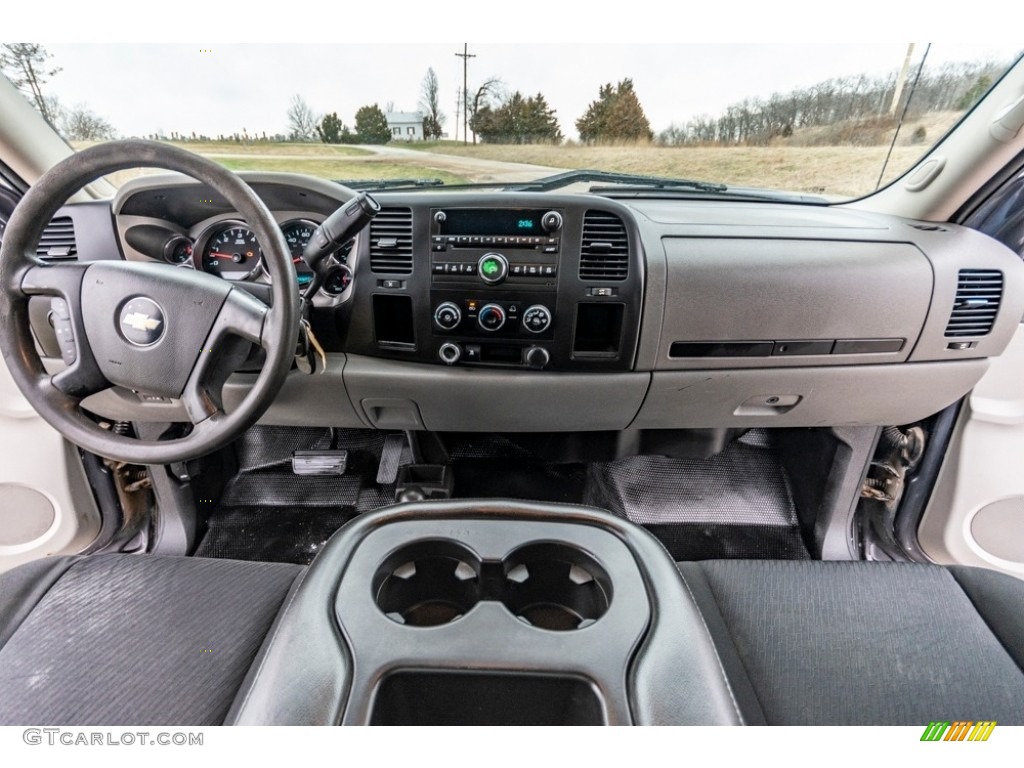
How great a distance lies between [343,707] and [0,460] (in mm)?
1879

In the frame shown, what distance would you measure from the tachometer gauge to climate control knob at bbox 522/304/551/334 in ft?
2.81

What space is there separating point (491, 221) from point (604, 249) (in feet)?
1.09

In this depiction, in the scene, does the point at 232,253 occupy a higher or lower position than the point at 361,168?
lower

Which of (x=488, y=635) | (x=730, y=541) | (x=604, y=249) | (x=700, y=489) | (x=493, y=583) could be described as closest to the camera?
(x=488, y=635)

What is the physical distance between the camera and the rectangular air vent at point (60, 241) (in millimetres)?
1619

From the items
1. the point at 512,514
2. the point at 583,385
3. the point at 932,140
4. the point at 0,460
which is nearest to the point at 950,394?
the point at 932,140

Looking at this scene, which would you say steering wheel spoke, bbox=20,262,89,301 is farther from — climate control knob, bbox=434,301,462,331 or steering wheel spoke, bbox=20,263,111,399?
climate control knob, bbox=434,301,462,331

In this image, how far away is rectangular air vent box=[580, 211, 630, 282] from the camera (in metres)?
1.50

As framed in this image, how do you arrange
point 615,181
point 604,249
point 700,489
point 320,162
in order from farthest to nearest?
point 700,489 → point 615,181 → point 320,162 → point 604,249

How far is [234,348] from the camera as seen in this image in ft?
4.18

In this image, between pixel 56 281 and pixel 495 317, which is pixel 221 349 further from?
pixel 495 317

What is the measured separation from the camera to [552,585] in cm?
109

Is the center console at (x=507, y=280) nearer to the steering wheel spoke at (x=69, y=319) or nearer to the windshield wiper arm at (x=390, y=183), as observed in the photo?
the windshield wiper arm at (x=390, y=183)
